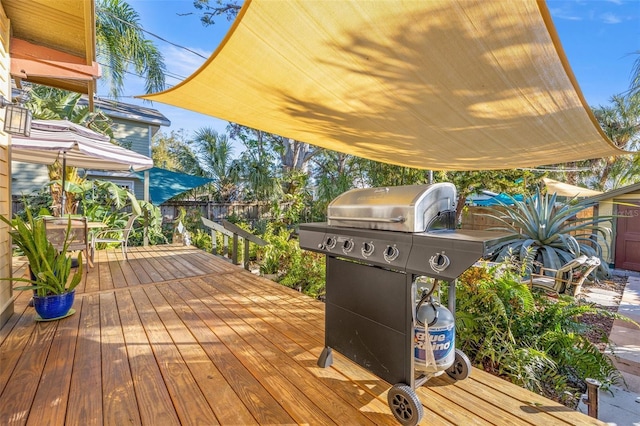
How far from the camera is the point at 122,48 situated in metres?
8.51

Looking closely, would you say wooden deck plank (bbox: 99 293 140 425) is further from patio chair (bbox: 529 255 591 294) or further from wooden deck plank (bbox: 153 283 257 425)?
patio chair (bbox: 529 255 591 294)

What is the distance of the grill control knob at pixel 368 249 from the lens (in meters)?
1.76

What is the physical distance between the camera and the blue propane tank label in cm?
177

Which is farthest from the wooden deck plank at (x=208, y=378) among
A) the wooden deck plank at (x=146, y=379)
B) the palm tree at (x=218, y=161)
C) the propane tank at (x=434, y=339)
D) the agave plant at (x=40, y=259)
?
the palm tree at (x=218, y=161)

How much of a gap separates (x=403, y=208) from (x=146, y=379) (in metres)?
1.90

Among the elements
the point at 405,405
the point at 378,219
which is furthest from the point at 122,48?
the point at 405,405

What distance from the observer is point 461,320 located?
2.79 metres

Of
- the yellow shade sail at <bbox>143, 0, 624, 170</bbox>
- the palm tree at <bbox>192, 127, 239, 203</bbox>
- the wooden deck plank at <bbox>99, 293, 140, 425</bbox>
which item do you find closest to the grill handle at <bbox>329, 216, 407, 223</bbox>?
the yellow shade sail at <bbox>143, 0, 624, 170</bbox>

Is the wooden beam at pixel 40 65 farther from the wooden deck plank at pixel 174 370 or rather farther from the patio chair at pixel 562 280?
the patio chair at pixel 562 280

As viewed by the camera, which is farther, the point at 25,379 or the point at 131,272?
the point at 131,272

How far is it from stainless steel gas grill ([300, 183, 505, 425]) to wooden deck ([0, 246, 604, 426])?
226 mm

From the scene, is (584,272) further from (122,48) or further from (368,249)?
(122,48)

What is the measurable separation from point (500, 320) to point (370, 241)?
191 cm

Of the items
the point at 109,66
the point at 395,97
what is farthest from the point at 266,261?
the point at 109,66
